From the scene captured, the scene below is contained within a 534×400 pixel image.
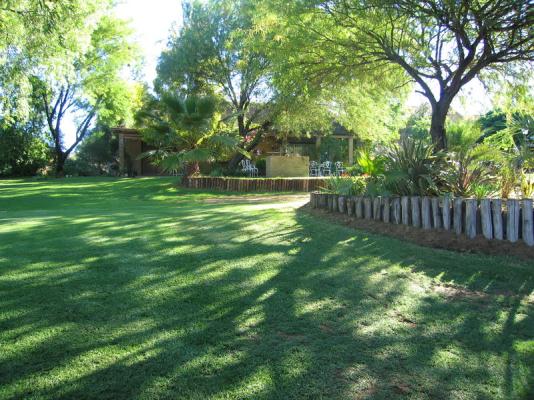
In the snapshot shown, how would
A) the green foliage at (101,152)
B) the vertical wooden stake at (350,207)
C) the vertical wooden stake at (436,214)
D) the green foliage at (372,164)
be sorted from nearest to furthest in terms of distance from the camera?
the vertical wooden stake at (436,214) < the vertical wooden stake at (350,207) < the green foliage at (372,164) < the green foliage at (101,152)

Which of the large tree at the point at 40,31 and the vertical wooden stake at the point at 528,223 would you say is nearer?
the vertical wooden stake at the point at 528,223

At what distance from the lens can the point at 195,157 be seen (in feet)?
61.1

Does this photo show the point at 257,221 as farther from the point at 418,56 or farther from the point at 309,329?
the point at 418,56

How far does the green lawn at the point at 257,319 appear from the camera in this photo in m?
2.79

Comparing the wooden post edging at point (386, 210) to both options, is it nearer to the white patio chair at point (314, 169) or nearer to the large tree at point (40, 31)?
the large tree at point (40, 31)

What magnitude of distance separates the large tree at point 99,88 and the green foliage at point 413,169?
25.2 meters

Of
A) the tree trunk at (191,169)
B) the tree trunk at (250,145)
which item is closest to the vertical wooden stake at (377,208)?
the tree trunk at (191,169)

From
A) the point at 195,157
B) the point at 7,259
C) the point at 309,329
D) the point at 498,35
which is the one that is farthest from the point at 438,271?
the point at 195,157

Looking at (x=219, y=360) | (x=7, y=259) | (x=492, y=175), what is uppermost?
(x=492, y=175)

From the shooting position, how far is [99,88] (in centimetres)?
3031

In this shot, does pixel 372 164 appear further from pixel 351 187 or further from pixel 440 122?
pixel 440 122

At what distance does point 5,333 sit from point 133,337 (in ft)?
3.00

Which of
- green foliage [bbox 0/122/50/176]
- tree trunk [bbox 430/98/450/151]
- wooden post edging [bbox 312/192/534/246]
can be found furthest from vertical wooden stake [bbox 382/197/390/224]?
green foliage [bbox 0/122/50/176]

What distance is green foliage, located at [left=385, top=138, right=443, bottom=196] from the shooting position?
7.58m
